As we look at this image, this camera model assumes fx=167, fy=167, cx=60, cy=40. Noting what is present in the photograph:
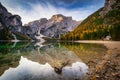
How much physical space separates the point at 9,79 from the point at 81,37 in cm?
17921

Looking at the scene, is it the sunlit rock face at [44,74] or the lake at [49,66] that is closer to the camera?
the sunlit rock face at [44,74]

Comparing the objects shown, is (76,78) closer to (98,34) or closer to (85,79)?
(85,79)

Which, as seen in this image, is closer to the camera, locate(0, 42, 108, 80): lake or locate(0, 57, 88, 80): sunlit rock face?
locate(0, 57, 88, 80): sunlit rock face

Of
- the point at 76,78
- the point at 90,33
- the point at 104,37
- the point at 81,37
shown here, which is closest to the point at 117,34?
the point at 104,37

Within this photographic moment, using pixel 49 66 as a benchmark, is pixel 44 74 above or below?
above

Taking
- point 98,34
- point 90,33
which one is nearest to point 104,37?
point 98,34

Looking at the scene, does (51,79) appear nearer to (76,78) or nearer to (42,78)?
(42,78)

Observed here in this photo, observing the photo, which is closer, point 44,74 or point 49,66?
point 44,74

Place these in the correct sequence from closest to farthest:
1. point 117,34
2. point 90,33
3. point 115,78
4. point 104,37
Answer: point 115,78
point 117,34
point 104,37
point 90,33

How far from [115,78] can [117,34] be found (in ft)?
394

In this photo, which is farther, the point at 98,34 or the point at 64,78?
the point at 98,34

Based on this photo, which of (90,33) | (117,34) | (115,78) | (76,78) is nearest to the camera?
(115,78)

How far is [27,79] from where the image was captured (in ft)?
63.1

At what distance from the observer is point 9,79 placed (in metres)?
19.5
